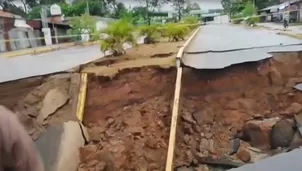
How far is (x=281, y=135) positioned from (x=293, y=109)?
0.97m

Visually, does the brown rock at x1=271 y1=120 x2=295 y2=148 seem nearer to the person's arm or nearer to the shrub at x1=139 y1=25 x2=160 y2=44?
the person's arm

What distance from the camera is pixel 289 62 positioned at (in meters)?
9.04

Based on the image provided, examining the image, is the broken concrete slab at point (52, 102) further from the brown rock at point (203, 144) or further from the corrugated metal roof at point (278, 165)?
the corrugated metal roof at point (278, 165)

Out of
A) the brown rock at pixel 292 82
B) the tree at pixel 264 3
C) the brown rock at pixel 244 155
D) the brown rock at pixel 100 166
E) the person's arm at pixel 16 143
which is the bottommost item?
the brown rock at pixel 244 155

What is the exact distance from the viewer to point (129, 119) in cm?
675

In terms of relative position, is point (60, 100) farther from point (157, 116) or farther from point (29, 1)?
point (29, 1)

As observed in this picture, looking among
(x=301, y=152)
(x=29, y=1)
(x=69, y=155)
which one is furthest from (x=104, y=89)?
(x=29, y=1)

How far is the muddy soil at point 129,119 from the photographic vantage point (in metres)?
5.80

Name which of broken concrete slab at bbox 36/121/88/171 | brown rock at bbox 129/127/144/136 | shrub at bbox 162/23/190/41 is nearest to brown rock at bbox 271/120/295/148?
brown rock at bbox 129/127/144/136

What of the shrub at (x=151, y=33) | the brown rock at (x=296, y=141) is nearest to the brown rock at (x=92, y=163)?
the brown rock at (x=296, y=141)

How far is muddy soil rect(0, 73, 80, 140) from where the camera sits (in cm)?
627

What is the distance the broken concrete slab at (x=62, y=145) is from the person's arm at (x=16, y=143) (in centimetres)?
402

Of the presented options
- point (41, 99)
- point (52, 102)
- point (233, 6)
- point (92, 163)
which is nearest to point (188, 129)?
point (92, 163)

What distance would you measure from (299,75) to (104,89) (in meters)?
4.84
